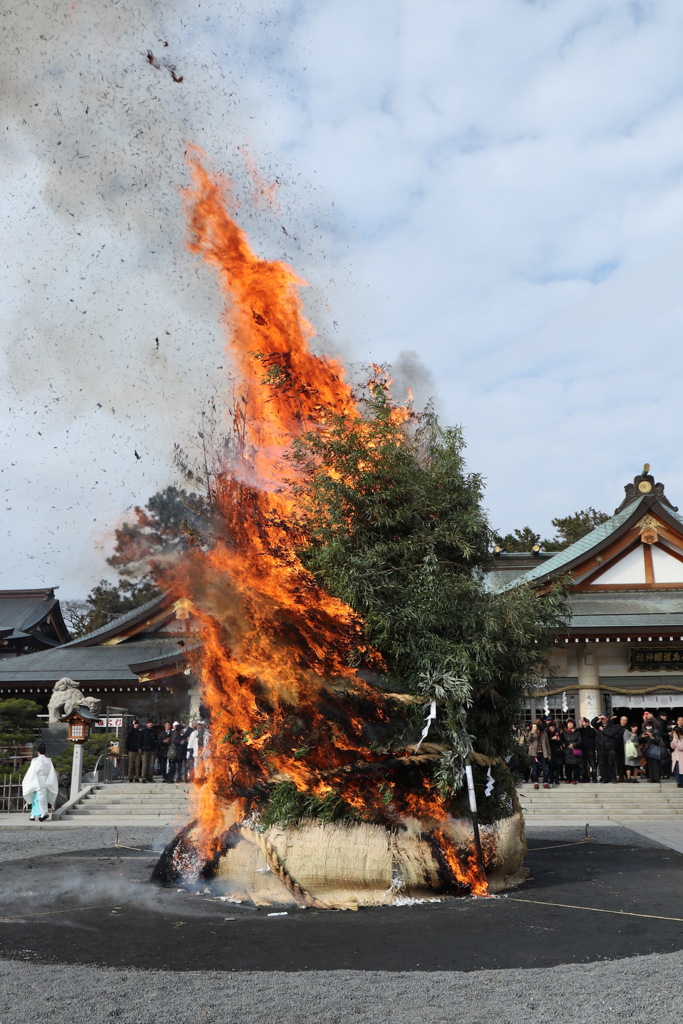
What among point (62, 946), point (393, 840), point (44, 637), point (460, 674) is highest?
point (44, 637)

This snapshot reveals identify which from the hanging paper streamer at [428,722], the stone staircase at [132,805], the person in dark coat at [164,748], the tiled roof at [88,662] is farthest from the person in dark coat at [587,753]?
the hanging paper streamer at [428,722]

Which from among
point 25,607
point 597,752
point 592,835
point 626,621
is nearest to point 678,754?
point 597,752

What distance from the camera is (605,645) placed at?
24672 mm

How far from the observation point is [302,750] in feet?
30.6

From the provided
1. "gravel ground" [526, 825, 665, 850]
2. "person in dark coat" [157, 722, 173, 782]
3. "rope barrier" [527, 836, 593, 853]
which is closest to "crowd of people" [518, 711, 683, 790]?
"gravel ground" [526, 825, 665, 850]

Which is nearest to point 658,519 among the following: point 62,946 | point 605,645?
point 605,645

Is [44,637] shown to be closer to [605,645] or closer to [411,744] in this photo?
[605,645]

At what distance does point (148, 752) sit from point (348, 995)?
1883cm

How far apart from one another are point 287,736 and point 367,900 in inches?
72.9

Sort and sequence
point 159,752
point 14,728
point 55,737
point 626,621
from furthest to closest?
point 55,737 → point 14,728 → point 626,621 → point 159,752

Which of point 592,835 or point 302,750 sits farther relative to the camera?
point 592,835

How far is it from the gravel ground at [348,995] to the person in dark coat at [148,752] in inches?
675

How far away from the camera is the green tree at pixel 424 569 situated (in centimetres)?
952

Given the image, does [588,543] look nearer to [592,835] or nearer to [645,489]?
[645,489]
